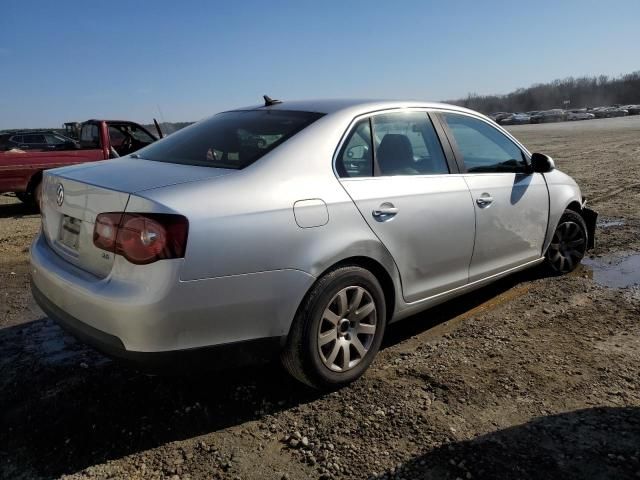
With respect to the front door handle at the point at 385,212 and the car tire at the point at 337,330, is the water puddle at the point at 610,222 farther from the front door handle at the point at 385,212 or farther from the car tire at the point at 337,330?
the car tire at the point at 337,330

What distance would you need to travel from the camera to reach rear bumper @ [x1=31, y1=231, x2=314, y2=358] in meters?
2.45

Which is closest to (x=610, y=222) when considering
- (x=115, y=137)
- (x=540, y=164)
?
(x=540, y=164)

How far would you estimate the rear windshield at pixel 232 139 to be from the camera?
3.10 meters

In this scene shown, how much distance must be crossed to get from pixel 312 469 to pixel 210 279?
1011 mm

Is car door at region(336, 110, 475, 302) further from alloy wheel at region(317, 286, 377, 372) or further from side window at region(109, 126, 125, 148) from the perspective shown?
side window at region(109, 126, 125, 148)

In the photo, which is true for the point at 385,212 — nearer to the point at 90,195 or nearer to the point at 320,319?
the point at 320,319

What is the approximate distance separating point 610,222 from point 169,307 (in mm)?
7038

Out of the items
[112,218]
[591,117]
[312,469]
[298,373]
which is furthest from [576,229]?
[591,117]

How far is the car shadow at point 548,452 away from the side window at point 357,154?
159cm

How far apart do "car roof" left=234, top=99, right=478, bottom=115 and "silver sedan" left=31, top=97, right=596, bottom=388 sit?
2 centimetres

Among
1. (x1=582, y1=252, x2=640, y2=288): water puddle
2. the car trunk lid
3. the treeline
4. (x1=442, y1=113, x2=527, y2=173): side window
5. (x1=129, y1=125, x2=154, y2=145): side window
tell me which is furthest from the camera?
the treeline

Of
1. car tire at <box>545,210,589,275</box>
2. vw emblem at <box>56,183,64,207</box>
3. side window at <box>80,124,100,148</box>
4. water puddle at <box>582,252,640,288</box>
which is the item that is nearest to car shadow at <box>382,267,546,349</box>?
car tire at <box>545,210,589,275</box>

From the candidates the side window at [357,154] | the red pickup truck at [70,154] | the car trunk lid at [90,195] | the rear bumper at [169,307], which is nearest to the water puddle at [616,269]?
the side window at [357,154]

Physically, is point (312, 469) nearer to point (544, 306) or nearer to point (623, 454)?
point (623, 454)
